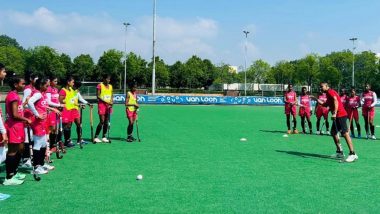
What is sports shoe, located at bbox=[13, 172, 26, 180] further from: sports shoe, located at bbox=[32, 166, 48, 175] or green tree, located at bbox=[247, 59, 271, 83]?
green tree, located at bbox=[247, 59, 271, 83]

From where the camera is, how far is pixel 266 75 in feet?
284

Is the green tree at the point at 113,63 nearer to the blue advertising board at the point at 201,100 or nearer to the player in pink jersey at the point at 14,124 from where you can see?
the blue advertising board at the point at 201,100

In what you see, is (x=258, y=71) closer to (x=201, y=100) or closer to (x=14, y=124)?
(x=201, y=100)

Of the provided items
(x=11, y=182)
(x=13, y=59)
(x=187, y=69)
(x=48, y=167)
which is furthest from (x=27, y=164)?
(x=187, y=69)

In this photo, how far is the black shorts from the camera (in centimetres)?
969

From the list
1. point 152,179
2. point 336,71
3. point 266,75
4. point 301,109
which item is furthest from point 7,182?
point 266,75

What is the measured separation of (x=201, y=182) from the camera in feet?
22.9

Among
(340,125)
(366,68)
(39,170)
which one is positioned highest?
(366,68)

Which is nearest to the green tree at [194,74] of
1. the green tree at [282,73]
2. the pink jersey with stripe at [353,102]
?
the green tree at [282,73]

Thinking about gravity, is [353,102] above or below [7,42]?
below

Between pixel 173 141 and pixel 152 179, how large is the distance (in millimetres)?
5402

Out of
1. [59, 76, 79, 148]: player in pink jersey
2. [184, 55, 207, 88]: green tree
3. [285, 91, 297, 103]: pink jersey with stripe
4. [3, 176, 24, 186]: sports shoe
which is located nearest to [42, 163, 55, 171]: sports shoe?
[3, 176, 24, 186]: sports shoe

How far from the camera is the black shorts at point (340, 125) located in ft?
31.8

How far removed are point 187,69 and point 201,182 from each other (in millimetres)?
78781
